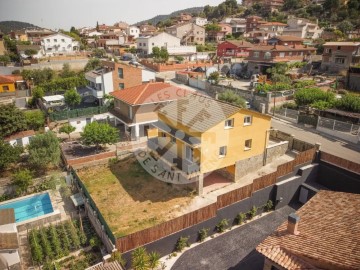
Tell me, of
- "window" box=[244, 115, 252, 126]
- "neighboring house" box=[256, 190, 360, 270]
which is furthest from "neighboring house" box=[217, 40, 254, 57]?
"neighboring house" box=[256, 190, 360, 270]

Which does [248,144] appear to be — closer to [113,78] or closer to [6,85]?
[113,78]

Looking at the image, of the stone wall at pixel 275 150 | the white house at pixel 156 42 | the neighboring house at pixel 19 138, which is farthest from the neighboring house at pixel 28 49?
the stone wall at pixel 275 150

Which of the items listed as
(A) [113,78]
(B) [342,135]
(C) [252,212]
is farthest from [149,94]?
(B) [342,135]

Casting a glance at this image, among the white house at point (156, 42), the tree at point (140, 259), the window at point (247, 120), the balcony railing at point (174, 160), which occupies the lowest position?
the tree at point (140, 259)

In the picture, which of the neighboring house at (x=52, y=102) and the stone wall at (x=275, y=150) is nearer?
the stone wall at (x=275, y=150)

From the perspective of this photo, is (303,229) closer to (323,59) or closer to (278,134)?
(278,134)

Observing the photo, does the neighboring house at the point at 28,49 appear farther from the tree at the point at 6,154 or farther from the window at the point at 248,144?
the window at the point at 248,144

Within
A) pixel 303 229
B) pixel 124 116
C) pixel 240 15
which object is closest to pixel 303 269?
pixel 303 229

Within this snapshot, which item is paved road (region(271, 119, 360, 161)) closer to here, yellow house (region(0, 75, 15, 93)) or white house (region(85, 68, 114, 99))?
white house (region(85, 68, 114, 99))
